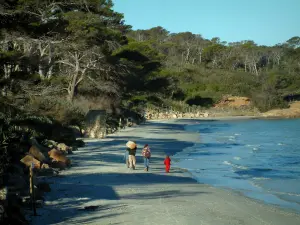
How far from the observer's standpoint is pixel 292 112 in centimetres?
8162

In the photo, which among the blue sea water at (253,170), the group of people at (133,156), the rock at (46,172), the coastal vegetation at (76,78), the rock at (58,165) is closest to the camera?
the rock at (46,172)

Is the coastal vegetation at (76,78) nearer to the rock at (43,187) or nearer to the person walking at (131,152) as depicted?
the rock at (43,187)

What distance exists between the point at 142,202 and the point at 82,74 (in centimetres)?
2193

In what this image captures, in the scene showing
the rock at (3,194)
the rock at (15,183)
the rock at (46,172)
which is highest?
the rock at (3,194)

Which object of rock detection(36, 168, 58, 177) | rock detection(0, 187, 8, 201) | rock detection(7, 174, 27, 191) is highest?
rock detection(0, 187, 8, 201)

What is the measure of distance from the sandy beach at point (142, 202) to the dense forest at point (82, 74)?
1817mm

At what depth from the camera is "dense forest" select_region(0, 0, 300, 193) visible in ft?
48.6

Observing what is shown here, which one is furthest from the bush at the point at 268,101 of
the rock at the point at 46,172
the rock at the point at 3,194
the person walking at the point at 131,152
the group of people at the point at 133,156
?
the rock at the point at 3,194

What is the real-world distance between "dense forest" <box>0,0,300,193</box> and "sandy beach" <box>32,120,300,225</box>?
1817 mm

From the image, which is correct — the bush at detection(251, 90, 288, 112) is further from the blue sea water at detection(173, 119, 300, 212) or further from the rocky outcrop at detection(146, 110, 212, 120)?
the blue sea water at detection(173, 119, 300, 212)

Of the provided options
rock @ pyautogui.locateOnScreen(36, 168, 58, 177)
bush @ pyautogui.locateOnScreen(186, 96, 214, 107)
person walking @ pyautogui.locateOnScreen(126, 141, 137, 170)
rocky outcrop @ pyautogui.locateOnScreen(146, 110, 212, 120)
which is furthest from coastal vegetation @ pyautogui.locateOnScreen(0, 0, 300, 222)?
person walking @ pyautogui.locateOnScreen(126, 141, 137, 170)

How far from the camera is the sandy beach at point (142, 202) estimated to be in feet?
30.6

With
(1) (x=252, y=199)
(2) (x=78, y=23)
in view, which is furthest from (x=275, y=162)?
(2) (x=78, y=23)

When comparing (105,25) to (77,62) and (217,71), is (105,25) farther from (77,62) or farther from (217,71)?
(217,71)
